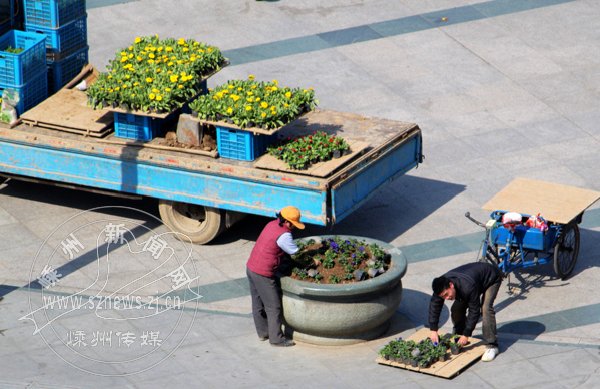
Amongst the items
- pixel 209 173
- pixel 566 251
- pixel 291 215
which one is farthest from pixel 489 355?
pixel 209 173

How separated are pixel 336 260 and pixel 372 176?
8.66 ft

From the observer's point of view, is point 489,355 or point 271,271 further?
point 271,271

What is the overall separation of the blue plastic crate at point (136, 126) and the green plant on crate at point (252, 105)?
0.65 m

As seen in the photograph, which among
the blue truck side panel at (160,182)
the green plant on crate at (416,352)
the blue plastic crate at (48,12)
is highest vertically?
the blue plastic crate at (48,12)

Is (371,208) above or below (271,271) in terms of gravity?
below

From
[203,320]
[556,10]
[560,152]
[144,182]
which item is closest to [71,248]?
[144,182]

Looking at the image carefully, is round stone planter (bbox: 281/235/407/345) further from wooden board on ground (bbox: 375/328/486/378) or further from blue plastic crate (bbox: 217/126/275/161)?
blue plastic crate (bbox: 217/126/275/161)

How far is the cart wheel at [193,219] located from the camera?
1686cm

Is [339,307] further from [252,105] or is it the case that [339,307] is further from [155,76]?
[155,76]

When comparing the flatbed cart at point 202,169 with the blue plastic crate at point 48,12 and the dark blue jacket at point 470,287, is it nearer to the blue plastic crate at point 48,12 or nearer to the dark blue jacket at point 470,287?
the blue plastic crate at point 48,12

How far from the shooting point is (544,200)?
15969 mm

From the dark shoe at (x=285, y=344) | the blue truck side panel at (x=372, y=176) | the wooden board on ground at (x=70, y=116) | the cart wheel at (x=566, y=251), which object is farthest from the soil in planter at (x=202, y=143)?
the cart wheel at (x=566, y=251)

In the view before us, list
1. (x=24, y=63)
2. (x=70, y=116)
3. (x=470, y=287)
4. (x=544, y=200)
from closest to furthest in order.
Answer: (x=470, y=287), (x=544, y=200), (x=70, y=116), (x=24, y=63)

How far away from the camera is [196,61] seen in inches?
687
